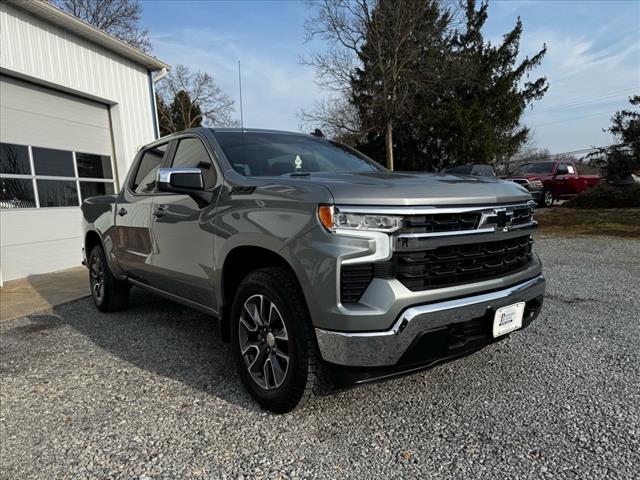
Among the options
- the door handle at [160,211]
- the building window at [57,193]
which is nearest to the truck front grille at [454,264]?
the door handle at [160,211]

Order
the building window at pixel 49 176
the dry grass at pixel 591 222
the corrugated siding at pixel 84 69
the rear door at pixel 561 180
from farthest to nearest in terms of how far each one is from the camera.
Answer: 1. the rear door at pixel 561 180
2. the dry grass at pixel 591 222
3. the building window at pixel 49 176
4. the corrugated siding at pixel 84 69

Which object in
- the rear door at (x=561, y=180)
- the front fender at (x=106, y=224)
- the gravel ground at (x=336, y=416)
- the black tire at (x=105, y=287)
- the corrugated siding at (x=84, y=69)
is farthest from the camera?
the rear door at (x=561, y=180)

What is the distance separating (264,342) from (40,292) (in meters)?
5.52

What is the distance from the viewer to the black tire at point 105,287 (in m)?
5.04

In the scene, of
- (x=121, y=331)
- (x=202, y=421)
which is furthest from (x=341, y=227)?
(x=121, y=331)

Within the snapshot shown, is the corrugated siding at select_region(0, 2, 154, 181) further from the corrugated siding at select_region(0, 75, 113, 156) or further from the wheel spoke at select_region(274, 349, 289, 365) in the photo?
the wheel spoke at select_region(274, 349, 289, 365)

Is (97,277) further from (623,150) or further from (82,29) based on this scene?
(623,150)

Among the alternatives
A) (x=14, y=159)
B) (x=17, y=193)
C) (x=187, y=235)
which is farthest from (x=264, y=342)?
(x=14, y=159)

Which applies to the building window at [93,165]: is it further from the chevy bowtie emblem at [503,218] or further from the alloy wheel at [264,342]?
the chevy bowtie emblem at [503,218]

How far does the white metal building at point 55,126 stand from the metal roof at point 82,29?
0.02m

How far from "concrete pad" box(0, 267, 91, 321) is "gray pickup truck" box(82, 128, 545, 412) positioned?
345 centimetres

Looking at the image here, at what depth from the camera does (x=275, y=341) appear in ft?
8.63

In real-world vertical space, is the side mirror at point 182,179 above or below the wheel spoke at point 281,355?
above

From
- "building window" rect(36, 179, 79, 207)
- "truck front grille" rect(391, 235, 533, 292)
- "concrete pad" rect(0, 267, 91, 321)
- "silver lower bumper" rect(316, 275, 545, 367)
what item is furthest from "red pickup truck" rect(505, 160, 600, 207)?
"silver lower bumper" rect(316, 275, 545, 367)
